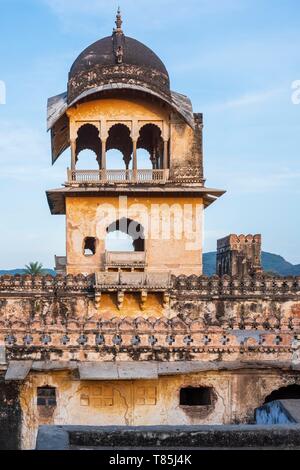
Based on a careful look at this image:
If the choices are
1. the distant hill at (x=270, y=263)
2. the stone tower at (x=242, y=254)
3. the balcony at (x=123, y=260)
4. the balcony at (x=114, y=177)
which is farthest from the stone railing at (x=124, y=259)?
the distant hill at (x=270, y=263)

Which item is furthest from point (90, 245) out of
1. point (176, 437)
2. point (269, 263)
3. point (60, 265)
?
point (269, 263)

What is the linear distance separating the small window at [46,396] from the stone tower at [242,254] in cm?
1134

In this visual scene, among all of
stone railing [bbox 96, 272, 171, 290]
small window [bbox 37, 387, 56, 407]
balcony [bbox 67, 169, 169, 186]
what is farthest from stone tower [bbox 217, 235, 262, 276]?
small window [bbox 37, 387, 56, 407]

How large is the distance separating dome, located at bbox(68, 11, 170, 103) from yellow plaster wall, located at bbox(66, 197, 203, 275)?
3256mm

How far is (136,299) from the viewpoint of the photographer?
748 inches

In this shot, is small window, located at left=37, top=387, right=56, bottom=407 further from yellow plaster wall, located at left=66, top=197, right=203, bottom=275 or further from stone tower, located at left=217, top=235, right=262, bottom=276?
stone tower, located at left=217, top=235, right=262, bottom=276

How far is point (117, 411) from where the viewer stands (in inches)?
496

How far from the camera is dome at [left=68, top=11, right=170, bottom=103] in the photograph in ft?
65.6

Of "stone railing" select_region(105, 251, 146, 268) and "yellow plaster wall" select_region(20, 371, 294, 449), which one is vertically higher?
Result: "stone railing" select_region(105, 251, 146, 268)

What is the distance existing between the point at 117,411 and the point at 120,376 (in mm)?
835

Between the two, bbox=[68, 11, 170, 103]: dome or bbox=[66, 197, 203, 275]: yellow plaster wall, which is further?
bbox=[66, 197, 203, 275]: yellow plaster wall

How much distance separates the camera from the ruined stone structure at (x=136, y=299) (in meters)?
12.6

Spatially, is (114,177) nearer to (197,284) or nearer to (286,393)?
(197,284)

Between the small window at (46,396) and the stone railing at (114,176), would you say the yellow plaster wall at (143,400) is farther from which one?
the stone railing at (114,176)
